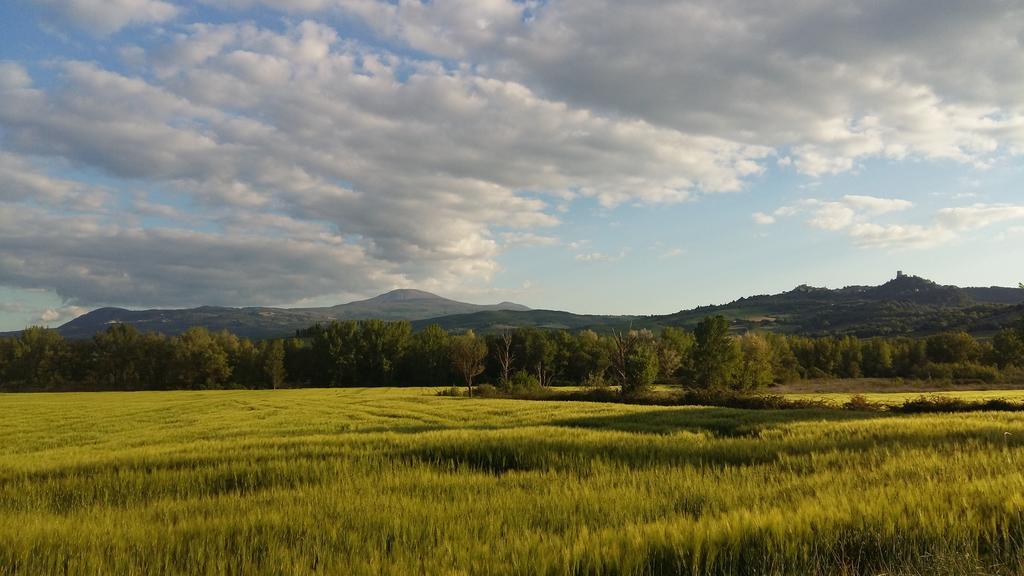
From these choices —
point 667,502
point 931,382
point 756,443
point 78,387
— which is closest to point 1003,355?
point 931,382

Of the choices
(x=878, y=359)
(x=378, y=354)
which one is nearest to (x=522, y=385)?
(x=378, y=354)

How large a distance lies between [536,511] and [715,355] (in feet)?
274

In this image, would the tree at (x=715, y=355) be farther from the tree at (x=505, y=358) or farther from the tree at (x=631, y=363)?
the tree at (x=505, y=358)

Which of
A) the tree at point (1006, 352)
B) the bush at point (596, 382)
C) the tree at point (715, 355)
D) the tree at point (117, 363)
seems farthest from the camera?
the tree at point (117, 363)

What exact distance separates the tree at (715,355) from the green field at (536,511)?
2947 inches

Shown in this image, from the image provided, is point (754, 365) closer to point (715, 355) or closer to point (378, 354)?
point (715, 355)

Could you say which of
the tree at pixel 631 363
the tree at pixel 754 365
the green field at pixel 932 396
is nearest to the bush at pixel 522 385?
the tree at pixel 631 363

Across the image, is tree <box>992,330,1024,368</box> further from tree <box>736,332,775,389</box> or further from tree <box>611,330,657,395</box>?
tree <box>611,330,657,395</box>

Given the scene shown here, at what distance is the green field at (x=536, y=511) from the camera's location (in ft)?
11.9

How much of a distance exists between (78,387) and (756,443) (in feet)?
486

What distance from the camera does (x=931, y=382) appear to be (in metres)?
85.3

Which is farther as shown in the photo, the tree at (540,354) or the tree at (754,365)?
the tree at (540,354)

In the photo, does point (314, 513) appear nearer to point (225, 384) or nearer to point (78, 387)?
point (225, 384)

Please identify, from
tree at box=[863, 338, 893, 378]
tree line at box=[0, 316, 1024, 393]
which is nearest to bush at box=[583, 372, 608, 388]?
tree line at box=[0, 316, 1024, 393]
